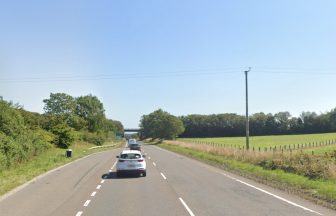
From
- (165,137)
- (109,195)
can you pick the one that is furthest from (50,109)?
(109,195)

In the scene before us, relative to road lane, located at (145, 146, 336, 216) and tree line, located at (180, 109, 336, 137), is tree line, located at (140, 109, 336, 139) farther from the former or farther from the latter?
road lane, located at (145, 146, 336, 216)

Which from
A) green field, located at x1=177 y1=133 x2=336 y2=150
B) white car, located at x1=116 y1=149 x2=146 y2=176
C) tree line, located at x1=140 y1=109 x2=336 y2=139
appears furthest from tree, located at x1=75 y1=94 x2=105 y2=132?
white car, located at x1=116 y1=149 x2=146 y2=176

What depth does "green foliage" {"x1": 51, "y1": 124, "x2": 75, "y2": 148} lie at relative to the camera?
71062 mm

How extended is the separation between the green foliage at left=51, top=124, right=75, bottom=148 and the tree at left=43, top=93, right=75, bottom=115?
5098 centimetres

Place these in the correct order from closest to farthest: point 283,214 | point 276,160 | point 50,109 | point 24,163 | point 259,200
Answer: point 283,214, point 259,200, point 276,160, point 24,163, point 50,109

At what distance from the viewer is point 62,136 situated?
71.4 m

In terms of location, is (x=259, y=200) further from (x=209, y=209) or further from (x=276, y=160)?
(x=276, y=160)

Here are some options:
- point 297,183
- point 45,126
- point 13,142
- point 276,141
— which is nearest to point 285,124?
point 276,141

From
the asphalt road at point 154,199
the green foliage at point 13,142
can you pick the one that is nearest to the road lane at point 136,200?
the asphalt road at point 154,199

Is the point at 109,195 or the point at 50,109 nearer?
the point at 109,195

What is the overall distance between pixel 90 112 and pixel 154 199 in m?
126

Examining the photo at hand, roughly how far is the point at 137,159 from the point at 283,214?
14.9 meters

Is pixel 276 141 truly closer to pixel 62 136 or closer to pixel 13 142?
pixel 62 136

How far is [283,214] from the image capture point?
13.6 meters
